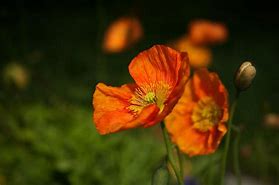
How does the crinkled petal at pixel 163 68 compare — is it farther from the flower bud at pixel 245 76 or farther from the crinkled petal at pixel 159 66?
the flower bud at pixel 245 76

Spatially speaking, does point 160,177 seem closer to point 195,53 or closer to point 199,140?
point 199,140

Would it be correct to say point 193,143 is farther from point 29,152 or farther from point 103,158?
point 29,152

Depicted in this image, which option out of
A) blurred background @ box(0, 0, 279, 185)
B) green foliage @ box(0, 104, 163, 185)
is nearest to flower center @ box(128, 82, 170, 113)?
blurred background @ box(0, 0, 279, 185)

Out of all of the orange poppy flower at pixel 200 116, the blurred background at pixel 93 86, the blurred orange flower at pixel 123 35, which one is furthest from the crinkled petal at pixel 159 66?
the blurred orange flower at pixel 123 35

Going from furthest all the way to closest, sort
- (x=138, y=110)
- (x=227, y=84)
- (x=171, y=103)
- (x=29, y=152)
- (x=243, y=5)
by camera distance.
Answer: (x=243, y=5), (x=227, y=84), (x=29, y=152), (x=138, y=110), (x=171, y=103)

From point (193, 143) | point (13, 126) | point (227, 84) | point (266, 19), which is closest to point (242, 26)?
point (266, 19)

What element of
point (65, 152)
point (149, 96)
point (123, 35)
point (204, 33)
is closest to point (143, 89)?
point (149, 96)

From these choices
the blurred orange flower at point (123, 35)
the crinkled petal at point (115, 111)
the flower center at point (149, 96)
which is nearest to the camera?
the crinkled petal at point (115, 111)
